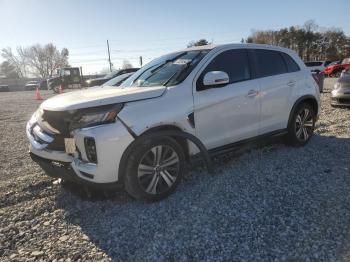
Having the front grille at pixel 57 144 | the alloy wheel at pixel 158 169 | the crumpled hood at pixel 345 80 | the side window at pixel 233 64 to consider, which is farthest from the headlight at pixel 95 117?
the crumpled hood at pixel 345 80

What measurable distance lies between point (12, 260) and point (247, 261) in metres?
2.03

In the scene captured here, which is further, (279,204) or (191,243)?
A: (279,204)

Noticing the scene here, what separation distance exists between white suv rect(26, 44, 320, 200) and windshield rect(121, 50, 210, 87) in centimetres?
2

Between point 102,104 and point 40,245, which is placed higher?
point 102,104

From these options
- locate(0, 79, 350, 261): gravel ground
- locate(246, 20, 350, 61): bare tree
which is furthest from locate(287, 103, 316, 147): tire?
locate(246, 20, 350, 61): bare tree

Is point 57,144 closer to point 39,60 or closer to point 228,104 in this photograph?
point 228,104

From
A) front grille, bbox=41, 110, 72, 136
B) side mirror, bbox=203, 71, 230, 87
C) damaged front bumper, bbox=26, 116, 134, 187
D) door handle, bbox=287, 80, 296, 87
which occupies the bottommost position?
damaged front bumper, bbox=26, 116, 134, 187

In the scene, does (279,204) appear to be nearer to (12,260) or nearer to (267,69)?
(267,69)

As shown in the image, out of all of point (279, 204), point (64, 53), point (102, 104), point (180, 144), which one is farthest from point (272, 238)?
point (64, 53)

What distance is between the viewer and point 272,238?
303 centimetres

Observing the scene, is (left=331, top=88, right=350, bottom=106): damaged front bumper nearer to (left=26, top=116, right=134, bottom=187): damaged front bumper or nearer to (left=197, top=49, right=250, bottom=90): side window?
(left=197, top=49, right=250, bottom=90): side window

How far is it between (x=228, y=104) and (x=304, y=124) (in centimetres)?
215

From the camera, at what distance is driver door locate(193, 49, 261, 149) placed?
419 centimetres

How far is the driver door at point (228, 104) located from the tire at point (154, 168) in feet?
1.66
